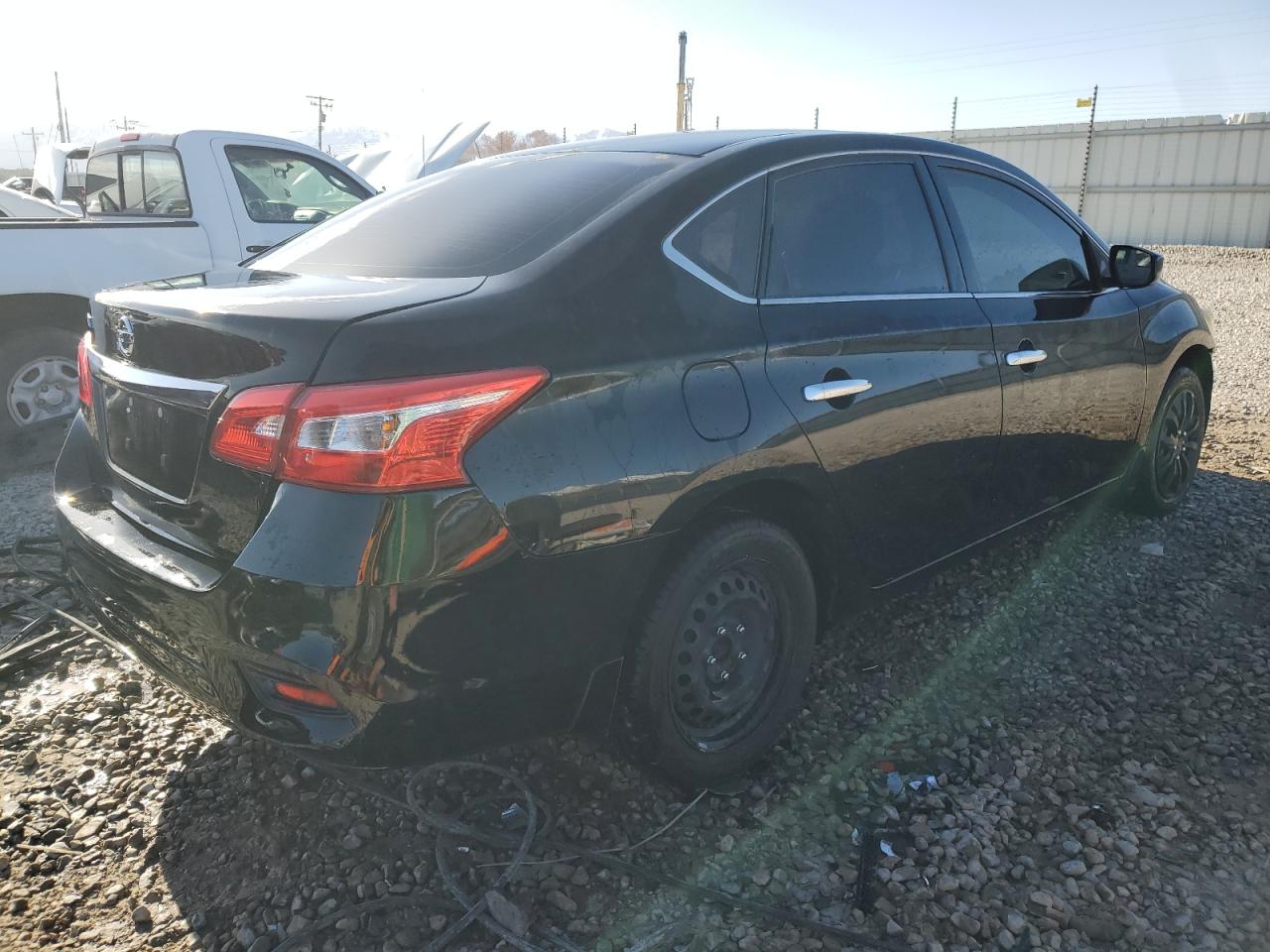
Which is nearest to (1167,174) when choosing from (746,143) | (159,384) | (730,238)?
(746,143)

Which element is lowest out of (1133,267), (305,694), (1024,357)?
(305,694)

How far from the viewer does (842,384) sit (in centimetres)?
257

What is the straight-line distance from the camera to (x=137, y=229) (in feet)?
18.2

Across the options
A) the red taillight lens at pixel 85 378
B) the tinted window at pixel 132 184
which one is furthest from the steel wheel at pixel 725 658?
the tinted window at pixel 132 184

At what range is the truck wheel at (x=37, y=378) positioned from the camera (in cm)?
529

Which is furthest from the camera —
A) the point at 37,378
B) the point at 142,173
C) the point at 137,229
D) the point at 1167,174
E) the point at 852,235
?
the point at 1167,174

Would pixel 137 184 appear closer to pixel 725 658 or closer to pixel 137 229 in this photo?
pixel 137 229

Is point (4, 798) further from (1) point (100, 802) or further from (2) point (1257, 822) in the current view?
(2) point (1257, 822)

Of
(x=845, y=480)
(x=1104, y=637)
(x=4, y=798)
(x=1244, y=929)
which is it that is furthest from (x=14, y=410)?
(x=1244, y=929)

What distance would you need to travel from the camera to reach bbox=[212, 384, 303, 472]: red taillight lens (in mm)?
1872

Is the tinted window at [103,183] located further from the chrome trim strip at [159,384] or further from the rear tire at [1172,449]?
the rear tire at [1172,449]

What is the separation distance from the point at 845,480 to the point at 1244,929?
137cm

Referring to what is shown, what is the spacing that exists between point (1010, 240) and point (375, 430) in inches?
103

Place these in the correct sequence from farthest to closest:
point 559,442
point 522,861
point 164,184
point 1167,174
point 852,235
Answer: point 1167,174 < point 164,184 < point 852,235 < point 522,861 < point 559,442
